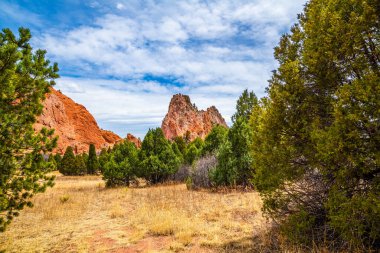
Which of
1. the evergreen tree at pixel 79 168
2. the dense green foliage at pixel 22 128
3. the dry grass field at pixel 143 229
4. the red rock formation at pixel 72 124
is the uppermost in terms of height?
the red rock formation at pixel 72 124

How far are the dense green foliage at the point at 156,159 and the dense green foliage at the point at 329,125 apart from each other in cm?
1661

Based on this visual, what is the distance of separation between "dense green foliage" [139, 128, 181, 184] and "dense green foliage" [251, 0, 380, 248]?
16606 millimetres

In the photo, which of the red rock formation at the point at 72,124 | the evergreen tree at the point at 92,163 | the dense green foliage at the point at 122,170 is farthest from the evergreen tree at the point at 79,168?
the red rock formation at the point at 72,124

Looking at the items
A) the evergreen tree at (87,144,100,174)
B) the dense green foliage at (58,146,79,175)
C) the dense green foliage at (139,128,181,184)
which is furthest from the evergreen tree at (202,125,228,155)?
the dense green foliage at (58,146,79,175)

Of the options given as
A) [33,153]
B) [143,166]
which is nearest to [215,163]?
[143,166]

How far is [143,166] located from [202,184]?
6.16 meters

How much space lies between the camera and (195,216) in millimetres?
9766

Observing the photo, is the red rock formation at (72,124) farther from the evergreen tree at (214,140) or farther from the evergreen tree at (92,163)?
the evergreen tree at (214,140)

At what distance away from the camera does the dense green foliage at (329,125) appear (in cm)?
446

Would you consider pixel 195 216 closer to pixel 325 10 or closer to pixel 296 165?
pixel 296 165

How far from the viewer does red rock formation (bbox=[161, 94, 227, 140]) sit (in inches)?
5212

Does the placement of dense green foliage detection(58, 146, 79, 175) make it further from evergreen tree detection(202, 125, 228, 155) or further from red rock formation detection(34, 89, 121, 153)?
red rock formation detection(34, 89, 121, 153)

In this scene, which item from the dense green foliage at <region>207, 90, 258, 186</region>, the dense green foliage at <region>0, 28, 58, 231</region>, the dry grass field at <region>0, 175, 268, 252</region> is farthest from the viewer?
the dense green foliage at <region>207, 90, 258, 186</region>

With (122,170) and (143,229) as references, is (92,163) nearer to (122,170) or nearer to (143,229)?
(122,170)
